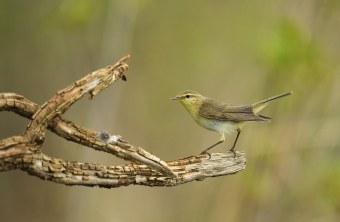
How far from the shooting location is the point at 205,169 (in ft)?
10.6

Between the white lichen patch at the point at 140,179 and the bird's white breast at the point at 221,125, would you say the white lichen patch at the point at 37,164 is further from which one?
the bird's white breast at the point at 221,125

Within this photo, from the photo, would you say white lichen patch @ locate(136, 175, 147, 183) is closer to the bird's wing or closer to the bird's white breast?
the bird's wing

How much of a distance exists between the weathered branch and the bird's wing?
1430mm

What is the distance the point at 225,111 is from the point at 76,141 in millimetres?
1964

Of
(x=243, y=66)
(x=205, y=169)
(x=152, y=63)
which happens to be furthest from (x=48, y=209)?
(x=205, y=169)

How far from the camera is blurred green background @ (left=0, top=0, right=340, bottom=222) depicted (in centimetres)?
709

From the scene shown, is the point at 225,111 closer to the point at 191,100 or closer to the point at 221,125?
the point at 221,125

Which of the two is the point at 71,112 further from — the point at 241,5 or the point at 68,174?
the point at 68,174

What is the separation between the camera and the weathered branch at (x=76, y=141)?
8.42 ft

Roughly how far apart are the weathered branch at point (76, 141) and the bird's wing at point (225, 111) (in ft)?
4.69

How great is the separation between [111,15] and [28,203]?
332 cm

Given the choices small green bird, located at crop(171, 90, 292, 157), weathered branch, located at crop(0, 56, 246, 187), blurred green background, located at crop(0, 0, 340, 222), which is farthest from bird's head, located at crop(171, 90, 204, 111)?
blurred green background, located at crop(0, 0, 340, 222)

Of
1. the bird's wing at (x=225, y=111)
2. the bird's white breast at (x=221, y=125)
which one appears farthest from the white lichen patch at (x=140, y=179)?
the bird's white breast at (x=221, y=125)

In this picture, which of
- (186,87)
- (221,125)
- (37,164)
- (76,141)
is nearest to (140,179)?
(76,141)
